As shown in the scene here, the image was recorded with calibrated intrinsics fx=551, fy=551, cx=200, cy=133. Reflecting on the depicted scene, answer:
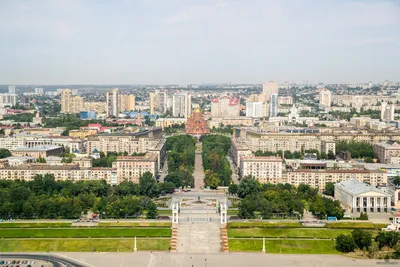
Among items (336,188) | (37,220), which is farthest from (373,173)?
(37,220)

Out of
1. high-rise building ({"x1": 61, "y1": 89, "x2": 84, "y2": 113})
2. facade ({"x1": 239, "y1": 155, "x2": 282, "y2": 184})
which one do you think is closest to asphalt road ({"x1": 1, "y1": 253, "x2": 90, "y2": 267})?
facade ({"x1": 239, "y1": 155, "x2": 282, "y2": 184})

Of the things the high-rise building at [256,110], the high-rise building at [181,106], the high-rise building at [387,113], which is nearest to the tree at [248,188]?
the high-rise building at [387,113]

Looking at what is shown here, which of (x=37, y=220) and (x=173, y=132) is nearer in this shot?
(x=37, y=220)

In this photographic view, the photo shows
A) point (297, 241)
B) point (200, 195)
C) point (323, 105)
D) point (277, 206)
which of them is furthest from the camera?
point (323, 105)

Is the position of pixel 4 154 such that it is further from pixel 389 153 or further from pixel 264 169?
pixel 389 153

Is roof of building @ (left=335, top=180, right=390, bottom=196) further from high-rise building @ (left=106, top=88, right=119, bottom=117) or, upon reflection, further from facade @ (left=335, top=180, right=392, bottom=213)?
high-rise building @ (left=106, top=88, right=119, bottom=117)

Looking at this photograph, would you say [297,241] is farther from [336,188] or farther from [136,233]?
[336,188]
